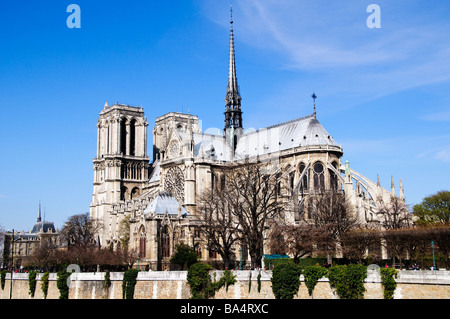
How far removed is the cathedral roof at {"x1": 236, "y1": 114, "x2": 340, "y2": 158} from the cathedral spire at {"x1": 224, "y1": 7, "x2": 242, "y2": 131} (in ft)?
10.6

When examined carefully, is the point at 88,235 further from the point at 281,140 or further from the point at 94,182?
the point at 281,140

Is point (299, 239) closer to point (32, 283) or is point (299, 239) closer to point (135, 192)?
point (32, 283)

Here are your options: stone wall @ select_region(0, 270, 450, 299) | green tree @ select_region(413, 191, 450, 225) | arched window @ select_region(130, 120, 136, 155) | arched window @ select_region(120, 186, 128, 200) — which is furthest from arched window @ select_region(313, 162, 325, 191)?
arched window @ select_region(130, 120, 136, 155)

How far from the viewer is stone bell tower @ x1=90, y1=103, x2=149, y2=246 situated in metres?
90.1

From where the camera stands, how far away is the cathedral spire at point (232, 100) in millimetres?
84312

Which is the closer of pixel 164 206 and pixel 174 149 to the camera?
pixel 164 206

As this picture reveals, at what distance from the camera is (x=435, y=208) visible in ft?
215

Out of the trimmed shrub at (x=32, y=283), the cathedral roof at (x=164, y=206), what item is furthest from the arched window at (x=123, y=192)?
the trimmed shrub at (x=32, y=283)

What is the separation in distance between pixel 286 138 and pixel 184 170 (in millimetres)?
13933

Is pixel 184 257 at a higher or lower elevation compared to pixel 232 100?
lower

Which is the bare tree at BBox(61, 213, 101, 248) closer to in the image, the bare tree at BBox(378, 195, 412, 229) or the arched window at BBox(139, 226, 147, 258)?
the arched window at BBox(139, 226, 147, 258)

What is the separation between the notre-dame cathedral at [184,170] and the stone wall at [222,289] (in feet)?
48.7

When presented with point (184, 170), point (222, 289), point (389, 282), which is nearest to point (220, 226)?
point (222, 289)

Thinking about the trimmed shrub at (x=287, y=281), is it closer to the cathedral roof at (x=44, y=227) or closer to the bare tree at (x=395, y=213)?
the bare tree at (x=395, y=213)
